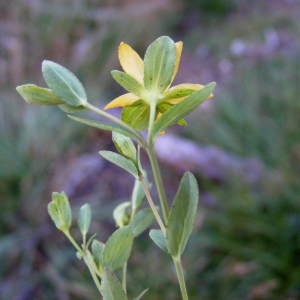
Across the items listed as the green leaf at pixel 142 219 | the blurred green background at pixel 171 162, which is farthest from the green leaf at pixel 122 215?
the blurred green background at pixel 171 162

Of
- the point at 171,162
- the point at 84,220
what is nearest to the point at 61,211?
the point at 84,220

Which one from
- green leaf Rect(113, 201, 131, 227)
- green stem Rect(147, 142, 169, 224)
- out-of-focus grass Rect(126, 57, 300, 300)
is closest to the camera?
green stem Rect(147, 142, 169, 224)

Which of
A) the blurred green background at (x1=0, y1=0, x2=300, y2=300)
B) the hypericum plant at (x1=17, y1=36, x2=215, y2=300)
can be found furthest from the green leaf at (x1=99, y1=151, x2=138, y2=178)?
the blurred green background at (x1=0, y1=0, x2=300, y2=300)

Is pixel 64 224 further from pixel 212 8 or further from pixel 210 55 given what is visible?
pixel 212 8

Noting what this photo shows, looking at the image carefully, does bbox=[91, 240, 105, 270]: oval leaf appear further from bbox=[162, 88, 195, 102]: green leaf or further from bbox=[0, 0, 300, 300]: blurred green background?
bbox=[0, 0, 300, 300]: blurred green background

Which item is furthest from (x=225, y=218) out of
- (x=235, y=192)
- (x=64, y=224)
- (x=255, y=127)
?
(x=64, y=224)

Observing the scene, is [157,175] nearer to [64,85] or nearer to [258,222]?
[64,85]

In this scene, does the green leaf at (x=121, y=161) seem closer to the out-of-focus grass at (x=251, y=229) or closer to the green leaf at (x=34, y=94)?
the green leaf at (x=34, y=94)
